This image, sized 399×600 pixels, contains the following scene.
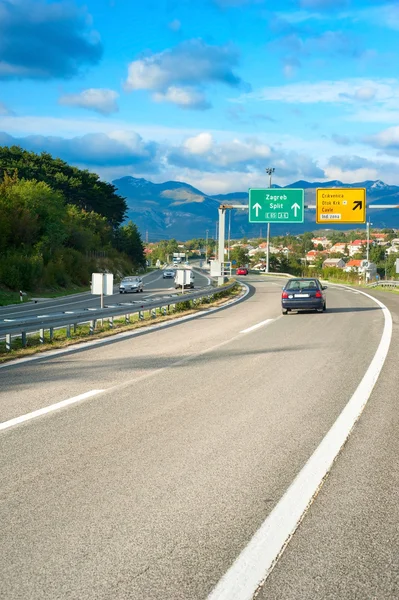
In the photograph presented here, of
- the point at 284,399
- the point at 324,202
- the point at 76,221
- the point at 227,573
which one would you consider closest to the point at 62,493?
the point at 227,573

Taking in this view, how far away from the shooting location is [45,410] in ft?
26.2

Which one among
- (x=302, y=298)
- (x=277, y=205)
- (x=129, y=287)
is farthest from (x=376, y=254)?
(x=302, y=298)

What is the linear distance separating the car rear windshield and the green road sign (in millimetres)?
15952

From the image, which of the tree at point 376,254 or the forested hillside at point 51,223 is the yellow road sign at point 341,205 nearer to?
the forested hillside at point 51,223

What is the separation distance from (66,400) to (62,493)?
12.2 feet

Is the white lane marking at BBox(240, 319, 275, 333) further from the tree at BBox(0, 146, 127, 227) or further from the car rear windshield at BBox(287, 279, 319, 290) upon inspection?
the tree at BBox(0, 146, 127, 227)

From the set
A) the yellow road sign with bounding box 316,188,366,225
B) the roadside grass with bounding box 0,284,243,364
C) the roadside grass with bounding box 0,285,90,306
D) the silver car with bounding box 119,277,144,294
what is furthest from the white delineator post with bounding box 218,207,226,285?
the roadside grass with bounding box 0,285,90,306

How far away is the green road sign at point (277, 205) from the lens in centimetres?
4216

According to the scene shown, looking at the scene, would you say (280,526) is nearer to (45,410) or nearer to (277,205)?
(45,410)

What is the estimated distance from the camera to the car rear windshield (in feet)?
85.0

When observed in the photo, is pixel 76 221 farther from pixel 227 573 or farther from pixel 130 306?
pixel 227 573

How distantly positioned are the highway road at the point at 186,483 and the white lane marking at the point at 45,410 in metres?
0.04

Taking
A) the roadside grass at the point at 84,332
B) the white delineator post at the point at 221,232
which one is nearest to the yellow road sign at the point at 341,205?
the white delineator post at the point at 221,232

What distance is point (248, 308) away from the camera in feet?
96.6
